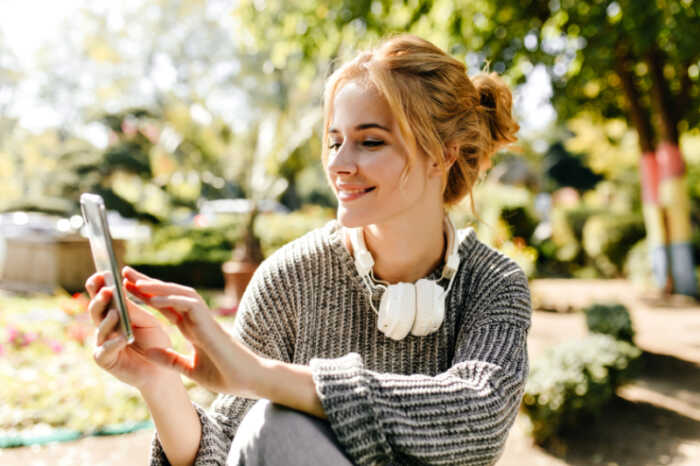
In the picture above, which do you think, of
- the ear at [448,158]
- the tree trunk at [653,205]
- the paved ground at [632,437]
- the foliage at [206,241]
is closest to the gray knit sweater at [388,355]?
the ear at [448,158]

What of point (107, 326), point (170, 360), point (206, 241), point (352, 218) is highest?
point (352, 218)

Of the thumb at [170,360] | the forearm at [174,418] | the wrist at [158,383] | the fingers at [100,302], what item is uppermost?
the fingers at [100,302]

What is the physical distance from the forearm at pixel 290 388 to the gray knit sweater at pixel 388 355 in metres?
0.02

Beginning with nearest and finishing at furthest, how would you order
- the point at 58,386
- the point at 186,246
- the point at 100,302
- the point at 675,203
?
the point at 100,302 < the point at 58,386 < the point at 675,203 < the point at 186,246

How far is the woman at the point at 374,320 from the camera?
1264 mm

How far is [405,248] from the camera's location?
190 cm

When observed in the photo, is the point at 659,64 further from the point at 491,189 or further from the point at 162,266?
the point at 162,266

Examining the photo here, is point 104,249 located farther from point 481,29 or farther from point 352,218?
point 481,29

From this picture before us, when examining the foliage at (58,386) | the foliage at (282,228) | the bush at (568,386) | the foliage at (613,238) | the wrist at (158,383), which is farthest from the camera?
the foliage at (282,228)

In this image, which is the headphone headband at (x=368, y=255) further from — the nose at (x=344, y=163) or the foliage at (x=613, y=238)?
the foliage at (x=613, y=238)

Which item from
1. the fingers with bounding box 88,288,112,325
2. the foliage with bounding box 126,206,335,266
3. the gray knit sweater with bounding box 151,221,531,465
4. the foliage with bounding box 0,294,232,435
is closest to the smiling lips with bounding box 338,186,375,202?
the gray knit sweater with bounding box 151,221,531,465

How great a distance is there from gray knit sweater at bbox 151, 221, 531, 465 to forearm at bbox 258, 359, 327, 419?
22 mm

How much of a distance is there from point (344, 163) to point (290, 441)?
2.63 feet

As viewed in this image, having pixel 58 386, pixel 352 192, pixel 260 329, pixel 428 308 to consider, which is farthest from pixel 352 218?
pixel 58 386
